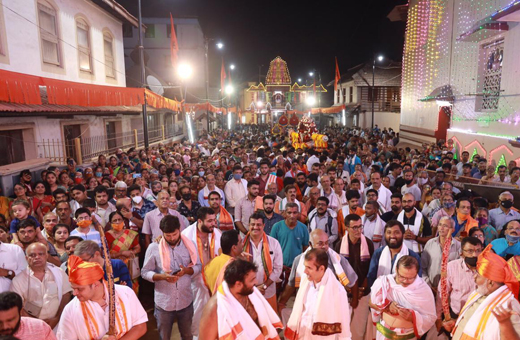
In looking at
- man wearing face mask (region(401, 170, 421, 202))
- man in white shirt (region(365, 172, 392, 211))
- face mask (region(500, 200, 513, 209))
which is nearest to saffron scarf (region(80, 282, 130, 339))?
man in white shirt (region(365, 172, 392, 211))

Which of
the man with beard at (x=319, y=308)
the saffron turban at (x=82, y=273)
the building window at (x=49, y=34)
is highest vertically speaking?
the building window at (x=49, y=34)

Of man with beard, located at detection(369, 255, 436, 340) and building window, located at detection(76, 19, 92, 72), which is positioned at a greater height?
building window, located at detection(76, 19, 92, 72)

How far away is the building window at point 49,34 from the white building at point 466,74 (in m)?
13.0

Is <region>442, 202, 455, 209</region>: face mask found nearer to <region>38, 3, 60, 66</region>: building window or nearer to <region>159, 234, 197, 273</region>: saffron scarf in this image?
<region>159, 234, 197, 273</region>: saffron scarf

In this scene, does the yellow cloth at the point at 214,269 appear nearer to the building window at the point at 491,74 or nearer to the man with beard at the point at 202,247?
the man with beard at the point at 202,247

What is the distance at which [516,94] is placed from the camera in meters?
10.9

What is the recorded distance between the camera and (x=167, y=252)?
411 cm

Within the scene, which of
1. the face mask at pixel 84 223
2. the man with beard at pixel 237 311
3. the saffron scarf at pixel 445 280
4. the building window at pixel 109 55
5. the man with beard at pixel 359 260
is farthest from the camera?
the building window at pixel 109 55

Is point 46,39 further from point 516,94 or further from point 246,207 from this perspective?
point 516,94

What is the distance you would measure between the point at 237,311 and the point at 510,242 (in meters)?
3.89

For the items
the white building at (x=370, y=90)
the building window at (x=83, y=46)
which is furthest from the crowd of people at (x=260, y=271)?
the white building at (x=370, y=90)

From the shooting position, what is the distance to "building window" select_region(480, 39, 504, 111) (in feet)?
40.9

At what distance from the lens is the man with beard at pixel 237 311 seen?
9.09 feet

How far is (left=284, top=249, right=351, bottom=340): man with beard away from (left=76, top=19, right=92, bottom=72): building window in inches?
529
